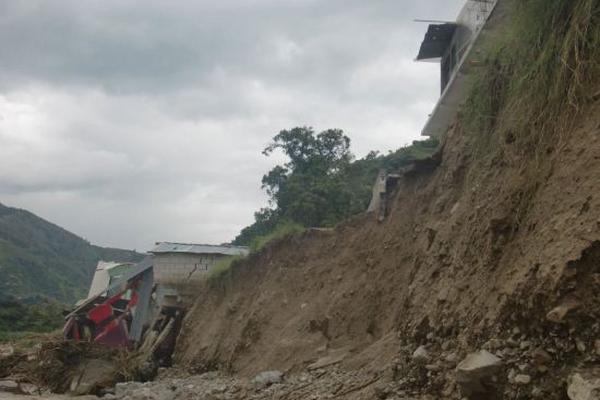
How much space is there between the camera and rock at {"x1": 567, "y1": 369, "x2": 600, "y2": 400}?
3029 mm

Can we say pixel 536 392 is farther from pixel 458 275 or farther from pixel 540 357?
pixel 458 275

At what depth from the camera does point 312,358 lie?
883 centimetres

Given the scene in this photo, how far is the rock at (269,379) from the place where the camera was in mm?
8414

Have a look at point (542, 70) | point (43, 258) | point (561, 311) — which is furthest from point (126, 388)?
point (43, 258)

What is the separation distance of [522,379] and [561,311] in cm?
49

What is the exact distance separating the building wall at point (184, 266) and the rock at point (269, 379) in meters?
8.68

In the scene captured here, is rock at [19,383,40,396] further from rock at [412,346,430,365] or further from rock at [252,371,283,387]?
rock at [412,346,430,365]

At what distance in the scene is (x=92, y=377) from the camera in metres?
15.6

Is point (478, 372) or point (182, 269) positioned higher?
point (182, 269)

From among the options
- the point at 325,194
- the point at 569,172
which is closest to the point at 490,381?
the point at 569,172

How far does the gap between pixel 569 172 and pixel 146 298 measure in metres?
18.7

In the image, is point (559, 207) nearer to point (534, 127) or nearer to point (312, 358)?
point (534, 127)

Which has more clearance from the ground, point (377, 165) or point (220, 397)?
point (377, 165)

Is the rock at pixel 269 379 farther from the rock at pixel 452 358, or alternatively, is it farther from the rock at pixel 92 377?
the rock at pixel 92 377
